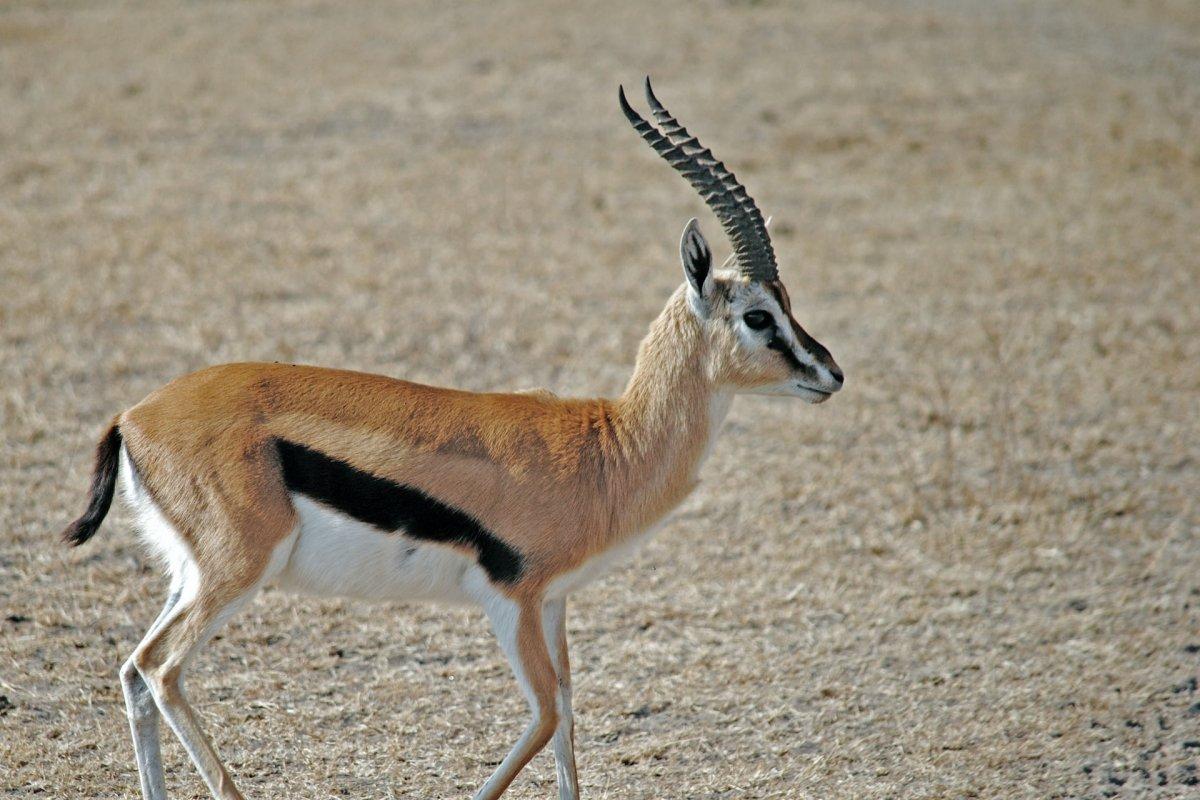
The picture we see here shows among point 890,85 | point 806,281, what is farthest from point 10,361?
point 890,85

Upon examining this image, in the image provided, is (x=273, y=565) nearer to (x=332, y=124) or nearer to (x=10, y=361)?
(x=10, y=361)

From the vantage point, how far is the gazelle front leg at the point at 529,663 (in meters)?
3.64

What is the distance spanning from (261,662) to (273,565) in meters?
1.30

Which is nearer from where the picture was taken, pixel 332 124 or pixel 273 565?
pixel 273 565

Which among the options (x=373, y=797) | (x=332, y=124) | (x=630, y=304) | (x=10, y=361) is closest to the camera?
(x=373, y=797)

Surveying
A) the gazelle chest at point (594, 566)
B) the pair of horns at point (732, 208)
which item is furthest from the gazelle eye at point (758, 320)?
the gazelle chest at point (594, 566)

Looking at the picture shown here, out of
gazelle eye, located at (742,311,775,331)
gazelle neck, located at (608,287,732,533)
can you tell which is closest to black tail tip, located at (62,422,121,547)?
gazelle neck, located at (608,287,732,533)

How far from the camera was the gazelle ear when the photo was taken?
391 centimetres

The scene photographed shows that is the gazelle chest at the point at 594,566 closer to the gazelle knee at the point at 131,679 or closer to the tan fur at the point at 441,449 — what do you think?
the tan fur at the point at 441,449

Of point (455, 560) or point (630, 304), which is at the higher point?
point (455, 560)

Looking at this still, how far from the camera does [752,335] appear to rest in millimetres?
3984

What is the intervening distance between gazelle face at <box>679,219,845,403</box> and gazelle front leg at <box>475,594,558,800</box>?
896 mm

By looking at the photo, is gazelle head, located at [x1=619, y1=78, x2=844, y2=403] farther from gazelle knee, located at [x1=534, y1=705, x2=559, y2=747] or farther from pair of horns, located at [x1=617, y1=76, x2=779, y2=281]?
gazelle knee, located at [x1=534, y1=705, x2=559, y2=747]

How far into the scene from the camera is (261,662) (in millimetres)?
4734
